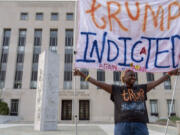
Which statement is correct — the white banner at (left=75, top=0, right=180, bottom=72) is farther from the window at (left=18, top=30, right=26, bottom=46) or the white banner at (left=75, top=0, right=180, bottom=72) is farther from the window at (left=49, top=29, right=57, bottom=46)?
the window at (left=18, top=30, right=26, bottom=46)

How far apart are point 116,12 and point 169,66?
171 cm

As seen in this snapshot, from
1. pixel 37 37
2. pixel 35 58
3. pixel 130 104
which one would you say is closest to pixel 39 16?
pixel 37 37

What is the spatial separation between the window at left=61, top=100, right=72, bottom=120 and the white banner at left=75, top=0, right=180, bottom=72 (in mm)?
27587

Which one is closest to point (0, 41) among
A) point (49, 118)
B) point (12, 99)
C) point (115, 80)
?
point (12, 99)

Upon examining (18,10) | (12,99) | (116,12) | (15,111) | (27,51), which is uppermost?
(18,10)

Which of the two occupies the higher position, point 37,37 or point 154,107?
point 37,37

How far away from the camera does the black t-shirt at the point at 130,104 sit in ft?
9.04

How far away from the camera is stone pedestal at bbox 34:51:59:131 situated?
1232 centimetres

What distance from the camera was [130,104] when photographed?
2.84m

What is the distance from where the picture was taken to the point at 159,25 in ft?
14.7

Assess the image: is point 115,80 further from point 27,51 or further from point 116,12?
point 116,12

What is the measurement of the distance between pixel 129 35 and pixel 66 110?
2807 cm

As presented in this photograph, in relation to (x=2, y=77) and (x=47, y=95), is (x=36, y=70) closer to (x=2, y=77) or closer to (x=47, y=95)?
(x=2, y=77)

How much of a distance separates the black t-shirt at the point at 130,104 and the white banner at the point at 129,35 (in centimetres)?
114
